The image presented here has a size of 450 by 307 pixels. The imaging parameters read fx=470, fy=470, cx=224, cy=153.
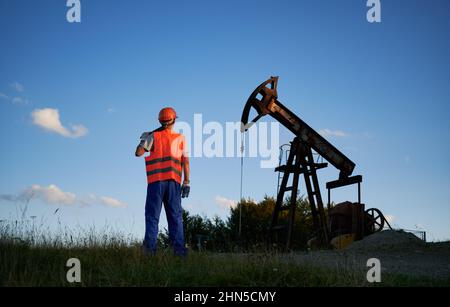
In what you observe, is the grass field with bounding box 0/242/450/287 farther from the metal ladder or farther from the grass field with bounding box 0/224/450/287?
the metal ladder

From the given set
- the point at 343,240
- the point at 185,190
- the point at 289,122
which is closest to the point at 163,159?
the point at 185,190

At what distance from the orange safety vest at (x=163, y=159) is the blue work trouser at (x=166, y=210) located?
0.11 meters

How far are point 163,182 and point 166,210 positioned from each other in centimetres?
46

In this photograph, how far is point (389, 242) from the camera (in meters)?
14.7

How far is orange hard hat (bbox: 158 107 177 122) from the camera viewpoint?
743 centimetres

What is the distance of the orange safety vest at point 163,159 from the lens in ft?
23.5

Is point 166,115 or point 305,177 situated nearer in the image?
point 166,115

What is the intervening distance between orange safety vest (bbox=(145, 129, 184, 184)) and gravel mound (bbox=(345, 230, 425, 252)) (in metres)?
8.54

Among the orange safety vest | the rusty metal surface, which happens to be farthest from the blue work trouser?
the rusty metal surface

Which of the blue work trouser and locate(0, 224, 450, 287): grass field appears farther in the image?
the blue work trouser

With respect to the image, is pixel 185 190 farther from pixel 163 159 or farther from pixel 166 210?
pixel 163 159

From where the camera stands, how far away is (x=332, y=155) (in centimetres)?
1633

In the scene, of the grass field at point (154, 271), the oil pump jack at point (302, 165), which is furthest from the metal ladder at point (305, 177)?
the grass field at point (154, 271)
